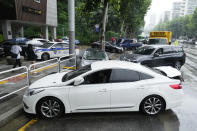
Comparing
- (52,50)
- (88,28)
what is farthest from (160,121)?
(88,28)

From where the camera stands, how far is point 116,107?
14.8 ft

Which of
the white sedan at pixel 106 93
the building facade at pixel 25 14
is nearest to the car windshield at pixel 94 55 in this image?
the white sedan at pixel 106 93

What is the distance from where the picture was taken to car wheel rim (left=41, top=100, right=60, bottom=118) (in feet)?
14.5

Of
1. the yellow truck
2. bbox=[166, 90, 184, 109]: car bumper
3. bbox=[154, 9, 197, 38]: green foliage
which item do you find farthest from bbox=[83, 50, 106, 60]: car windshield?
bbox=[154, 9, 197, 38]: green foliage

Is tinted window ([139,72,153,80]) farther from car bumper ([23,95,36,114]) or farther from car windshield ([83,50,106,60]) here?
car windshield ([83,50,106,60])

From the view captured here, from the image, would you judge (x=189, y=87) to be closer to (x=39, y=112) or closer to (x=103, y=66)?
(x=103, y=66)

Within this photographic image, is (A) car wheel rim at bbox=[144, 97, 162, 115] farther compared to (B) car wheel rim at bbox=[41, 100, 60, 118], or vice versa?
(A) car wheel rim at bbox=[144, 97, 162, 115]

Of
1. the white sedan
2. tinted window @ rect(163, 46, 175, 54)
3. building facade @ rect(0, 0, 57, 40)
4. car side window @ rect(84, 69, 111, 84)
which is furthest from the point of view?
building facade @ rect(0, 0, 57, 40)

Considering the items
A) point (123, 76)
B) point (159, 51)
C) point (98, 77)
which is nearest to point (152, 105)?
point (123, 76)

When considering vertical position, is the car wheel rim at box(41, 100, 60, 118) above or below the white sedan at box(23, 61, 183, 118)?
below

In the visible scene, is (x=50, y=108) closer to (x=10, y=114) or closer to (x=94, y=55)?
(x=10, y=114)

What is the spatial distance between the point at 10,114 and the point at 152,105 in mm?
3937

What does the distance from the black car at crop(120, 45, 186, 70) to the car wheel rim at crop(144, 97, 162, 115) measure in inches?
195

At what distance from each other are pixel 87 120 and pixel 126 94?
127 centimetres
